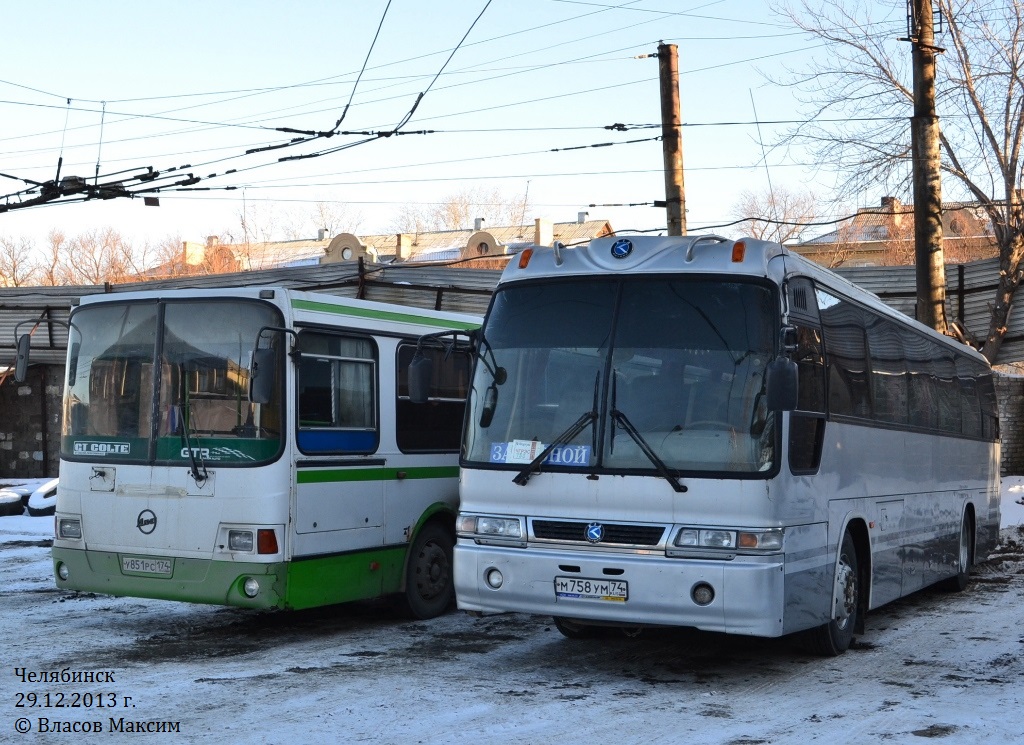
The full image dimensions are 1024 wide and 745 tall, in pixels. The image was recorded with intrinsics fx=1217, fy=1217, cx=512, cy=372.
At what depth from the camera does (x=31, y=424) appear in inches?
1073

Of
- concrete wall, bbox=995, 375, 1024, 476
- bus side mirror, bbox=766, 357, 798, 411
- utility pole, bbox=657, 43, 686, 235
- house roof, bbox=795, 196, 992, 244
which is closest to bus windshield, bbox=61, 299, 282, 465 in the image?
bus side mirror, bbox=766, 357, 798, 411

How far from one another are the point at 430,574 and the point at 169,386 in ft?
9.93

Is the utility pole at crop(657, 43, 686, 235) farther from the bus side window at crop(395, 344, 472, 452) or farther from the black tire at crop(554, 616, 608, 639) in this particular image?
the black tire at crop(554, 616, 608, 639)

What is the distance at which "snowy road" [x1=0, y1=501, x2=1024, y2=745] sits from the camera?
6637 mm

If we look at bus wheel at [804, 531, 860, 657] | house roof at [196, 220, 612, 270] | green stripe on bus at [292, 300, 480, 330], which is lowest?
bus wheel at [804, 531, 860, 657]

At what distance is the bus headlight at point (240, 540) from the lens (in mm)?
9086

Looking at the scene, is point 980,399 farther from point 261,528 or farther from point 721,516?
point 261,528

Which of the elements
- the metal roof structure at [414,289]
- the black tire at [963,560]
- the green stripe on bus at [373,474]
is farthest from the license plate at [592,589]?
the metal roof structure at [414,289]

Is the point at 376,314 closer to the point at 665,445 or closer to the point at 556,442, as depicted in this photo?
the point at 556,442

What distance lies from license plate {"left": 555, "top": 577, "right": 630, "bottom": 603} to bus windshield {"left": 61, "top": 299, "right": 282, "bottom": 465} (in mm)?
2606

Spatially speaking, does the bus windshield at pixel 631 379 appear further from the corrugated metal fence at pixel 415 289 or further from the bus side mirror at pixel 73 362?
the corrugated metal fence at pixel 415 289

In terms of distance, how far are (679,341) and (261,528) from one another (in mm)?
3445

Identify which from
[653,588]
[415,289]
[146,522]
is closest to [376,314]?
[146,522]

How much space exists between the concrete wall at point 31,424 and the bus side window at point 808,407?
22.1 metres
